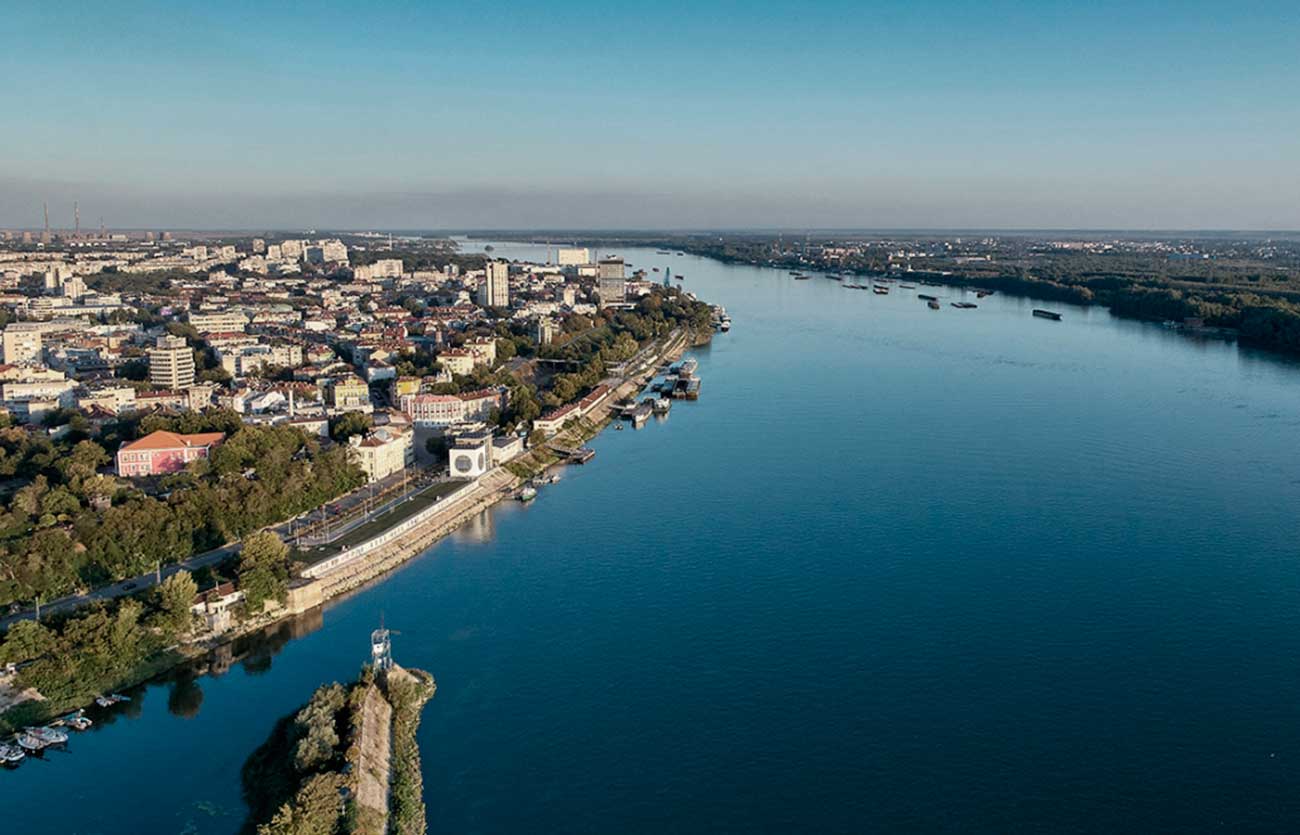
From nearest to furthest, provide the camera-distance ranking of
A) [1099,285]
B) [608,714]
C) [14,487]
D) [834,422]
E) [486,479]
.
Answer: [608,714], [14,487], [486,479], [834,422], [1099,285]

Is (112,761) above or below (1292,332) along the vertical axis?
below

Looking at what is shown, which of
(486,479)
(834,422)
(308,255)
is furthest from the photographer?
(308,255)

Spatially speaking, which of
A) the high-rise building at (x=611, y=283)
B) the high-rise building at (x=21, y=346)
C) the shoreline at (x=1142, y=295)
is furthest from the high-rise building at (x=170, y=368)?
the shoreline at (x=1142, y=295)

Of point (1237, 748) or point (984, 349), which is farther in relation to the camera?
point (984, 349)

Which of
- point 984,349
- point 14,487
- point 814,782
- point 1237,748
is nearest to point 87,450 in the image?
point 14,487

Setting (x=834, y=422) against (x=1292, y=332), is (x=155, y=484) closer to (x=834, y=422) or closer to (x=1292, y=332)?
(x=834, y=422)

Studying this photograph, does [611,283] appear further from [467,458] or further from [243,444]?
[243,444]

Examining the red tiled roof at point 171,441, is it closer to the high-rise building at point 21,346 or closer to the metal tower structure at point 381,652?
the metal tower structure at point 381,652
